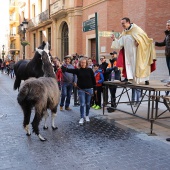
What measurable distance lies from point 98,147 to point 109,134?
3.22 feet

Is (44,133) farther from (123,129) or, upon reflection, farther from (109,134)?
(123,129)

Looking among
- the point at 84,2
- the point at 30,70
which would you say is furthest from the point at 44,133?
the point at 84,2

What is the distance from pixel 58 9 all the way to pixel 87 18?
409cm

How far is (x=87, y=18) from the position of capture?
21.1m

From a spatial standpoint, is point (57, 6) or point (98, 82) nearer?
point (98, 82)

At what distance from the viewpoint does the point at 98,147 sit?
5.13 meters

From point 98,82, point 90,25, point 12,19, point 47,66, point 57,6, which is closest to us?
point 47,66

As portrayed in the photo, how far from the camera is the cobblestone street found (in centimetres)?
428

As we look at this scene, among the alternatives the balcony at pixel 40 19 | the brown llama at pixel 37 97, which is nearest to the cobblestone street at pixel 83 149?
the brown llama at pixel 37 97

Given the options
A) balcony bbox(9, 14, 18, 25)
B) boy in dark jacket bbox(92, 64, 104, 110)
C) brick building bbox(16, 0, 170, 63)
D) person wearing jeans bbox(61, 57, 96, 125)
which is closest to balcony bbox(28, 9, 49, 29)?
brick building bbox(16, 0, 170, 63)

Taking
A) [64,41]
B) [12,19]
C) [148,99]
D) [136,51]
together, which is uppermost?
[12,19]

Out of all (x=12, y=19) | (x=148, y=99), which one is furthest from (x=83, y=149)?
(x=12, y=19)

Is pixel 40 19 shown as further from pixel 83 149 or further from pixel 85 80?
pixel 83 149

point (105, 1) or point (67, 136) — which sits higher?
point (105, 1)
